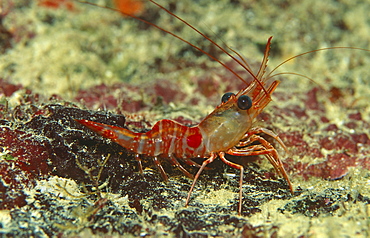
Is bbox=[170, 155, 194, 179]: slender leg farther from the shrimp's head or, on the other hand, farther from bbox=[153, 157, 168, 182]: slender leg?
the shrimp's head

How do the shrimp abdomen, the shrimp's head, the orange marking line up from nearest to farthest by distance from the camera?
1. the shrimp abdomen
2. the shrimp's head
3. the orange marking

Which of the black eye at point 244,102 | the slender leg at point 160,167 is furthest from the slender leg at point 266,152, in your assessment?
the slender leg at point 160,167

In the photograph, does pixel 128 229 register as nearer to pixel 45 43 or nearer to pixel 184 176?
pixel 184 176

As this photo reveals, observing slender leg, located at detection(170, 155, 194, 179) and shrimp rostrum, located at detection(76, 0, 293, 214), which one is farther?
slender leg, located at detection(170, 155, 194, 179)

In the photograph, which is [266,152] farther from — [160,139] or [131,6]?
[131,6]

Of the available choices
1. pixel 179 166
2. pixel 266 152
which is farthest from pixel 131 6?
pixel 266 152

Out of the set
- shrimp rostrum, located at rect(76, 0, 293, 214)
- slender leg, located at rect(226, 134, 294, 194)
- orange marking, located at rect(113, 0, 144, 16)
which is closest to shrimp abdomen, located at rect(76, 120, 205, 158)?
shrimp rostrum, located at rect(76, 0, 293, 214)

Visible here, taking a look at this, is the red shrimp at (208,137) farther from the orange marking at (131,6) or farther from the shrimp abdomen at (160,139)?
the orange marking at (131,6)
